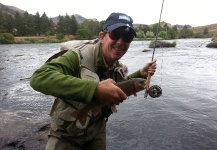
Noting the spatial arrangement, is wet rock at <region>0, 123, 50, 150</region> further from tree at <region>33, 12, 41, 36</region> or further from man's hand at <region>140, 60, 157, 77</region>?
tree at <region>33, 12, 41, 36</region>

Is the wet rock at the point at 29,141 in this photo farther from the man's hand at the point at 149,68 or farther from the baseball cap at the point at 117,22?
the baseball cap at the point at 117,22

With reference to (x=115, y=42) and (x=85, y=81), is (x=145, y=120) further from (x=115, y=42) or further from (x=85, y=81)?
(x=85, y=81)

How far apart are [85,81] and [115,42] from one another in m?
0.99

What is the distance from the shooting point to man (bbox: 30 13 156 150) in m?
2.09

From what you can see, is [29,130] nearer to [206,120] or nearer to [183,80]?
[206,120]

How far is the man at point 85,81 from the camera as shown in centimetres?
209

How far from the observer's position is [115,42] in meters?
2.92

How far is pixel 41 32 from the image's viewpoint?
363 feet

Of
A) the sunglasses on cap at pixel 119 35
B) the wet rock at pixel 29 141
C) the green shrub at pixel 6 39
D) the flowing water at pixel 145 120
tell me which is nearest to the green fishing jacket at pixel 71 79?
the sunglasses on cap at pixel 119 35

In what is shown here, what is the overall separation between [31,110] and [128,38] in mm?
8011

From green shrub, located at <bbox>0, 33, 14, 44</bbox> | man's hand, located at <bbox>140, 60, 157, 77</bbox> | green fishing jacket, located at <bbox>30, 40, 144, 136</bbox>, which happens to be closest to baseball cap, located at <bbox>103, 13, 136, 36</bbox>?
green fishing jacket, located at <bbox>30, 40, 144, 136</bbox>

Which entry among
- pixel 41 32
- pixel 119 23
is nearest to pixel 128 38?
pixel 119 23

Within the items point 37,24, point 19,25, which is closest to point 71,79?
point 19,25

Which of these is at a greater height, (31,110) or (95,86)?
(95,86)
